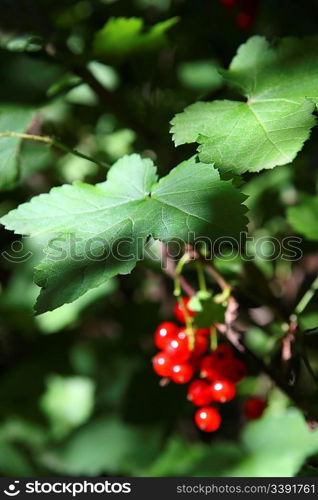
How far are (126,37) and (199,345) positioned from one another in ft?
2.49

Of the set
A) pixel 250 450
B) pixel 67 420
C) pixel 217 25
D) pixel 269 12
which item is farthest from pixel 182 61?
pixel 67 420

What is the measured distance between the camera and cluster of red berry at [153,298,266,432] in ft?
3.91

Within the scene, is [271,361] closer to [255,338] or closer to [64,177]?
[255,338]

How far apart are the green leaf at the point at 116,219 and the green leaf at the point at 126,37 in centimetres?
47

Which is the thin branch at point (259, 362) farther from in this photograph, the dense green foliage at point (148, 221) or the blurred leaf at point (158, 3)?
the blurred leaf at point (158, 3)

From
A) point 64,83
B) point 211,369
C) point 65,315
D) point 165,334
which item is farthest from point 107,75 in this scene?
point 211,369

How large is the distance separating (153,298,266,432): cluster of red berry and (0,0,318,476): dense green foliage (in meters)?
0.07

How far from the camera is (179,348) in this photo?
Answer: 1190 millimetres

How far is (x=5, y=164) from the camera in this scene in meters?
1.33

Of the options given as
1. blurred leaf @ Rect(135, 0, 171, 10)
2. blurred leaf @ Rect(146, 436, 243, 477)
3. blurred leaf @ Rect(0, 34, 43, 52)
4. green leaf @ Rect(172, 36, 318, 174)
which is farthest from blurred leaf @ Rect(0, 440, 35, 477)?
blurred leaf @ Rect(135, 0, 171, 10)

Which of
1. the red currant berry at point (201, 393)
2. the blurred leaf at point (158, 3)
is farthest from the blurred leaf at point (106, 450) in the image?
the blurred leaf at point (158, 3)

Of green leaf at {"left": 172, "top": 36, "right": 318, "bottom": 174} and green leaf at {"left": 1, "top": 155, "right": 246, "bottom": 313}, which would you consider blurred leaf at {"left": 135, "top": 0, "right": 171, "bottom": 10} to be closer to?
green leaf at {"left": 172, "top": 36, "right": 318, "bottom": 174}

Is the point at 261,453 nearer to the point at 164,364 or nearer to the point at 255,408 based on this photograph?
the point at 255,408

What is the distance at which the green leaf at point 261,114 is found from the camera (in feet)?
2.92
